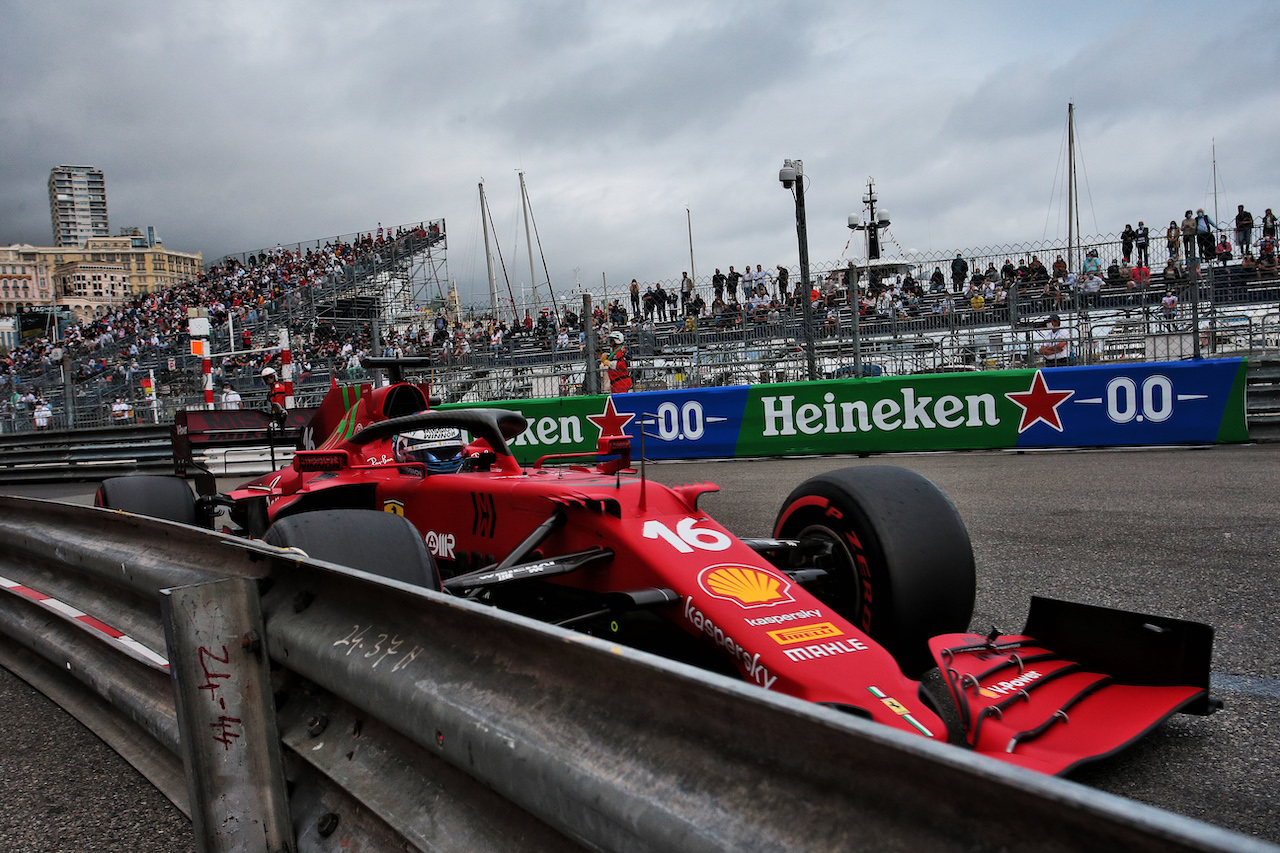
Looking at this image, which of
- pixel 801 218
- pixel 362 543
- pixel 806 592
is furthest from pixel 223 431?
pixel 801 218

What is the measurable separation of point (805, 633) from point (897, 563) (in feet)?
2.32

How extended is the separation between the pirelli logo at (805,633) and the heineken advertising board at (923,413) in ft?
23.5

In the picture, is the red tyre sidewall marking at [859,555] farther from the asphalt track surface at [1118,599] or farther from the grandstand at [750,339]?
the grandstand at [750,339]

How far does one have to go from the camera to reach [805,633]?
2.59m

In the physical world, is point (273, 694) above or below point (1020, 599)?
above

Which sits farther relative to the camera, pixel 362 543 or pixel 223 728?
pixel 362 543

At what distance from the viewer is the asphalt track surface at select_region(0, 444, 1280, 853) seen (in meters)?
2.29

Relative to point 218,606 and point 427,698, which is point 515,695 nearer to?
point 427,698

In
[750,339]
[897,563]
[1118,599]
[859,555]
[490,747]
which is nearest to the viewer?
[490,747]

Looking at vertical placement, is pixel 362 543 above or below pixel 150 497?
above

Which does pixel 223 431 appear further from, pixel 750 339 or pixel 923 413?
pixel 750 339

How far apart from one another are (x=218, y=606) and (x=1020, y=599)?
3.45 metres

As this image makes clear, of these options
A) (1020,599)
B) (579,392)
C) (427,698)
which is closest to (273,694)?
(427,698)

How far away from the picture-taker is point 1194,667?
2508 millimetres
